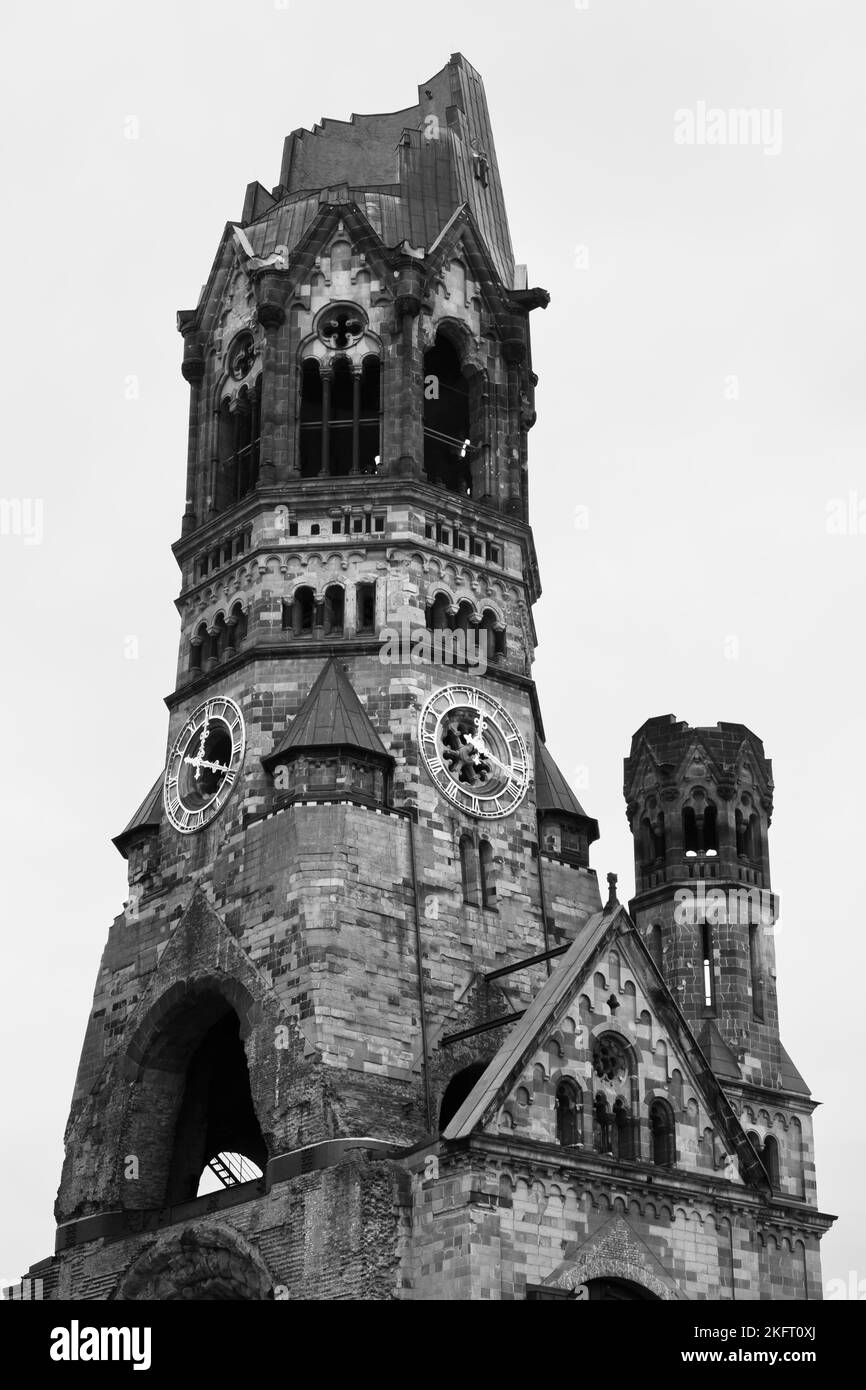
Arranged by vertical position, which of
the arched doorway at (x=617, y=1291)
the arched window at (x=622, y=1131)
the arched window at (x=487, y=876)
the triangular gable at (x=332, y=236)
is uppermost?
the triangular gable at (x=332, y=236)

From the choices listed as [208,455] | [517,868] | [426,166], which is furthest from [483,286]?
[517,868]

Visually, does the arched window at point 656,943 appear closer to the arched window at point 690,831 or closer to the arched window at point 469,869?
the arched window at point 690,831

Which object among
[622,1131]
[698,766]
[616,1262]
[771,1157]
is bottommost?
[616,1262]

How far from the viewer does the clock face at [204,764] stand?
61.0m

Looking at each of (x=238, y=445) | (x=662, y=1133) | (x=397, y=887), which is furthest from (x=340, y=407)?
(x=662, y=1133)

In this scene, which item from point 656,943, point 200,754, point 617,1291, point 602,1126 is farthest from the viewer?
point 656,943

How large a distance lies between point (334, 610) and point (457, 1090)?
1336 centimetres

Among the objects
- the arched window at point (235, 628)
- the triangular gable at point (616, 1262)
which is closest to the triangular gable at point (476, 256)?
the arched window at point (235, 628)

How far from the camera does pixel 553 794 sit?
63438 millimetres

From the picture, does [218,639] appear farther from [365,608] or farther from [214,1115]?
[214,1115]

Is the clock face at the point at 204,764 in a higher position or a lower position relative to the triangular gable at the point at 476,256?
lower

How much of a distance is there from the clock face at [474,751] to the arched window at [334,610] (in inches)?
128
